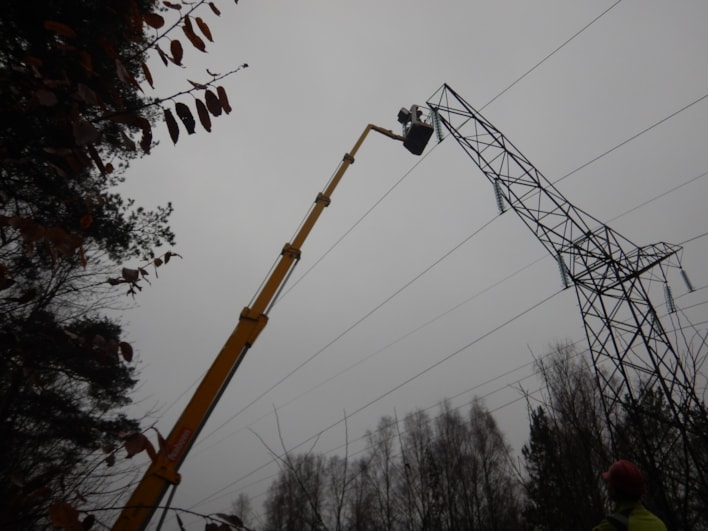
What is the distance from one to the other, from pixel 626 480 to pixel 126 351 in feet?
12.7

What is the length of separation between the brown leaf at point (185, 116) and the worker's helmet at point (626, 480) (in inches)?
154

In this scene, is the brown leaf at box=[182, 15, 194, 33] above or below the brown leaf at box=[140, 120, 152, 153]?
above

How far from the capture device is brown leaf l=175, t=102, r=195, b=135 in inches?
60.6

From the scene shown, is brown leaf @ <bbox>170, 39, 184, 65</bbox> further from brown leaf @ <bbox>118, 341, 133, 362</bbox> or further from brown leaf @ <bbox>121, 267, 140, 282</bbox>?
brown leaf @ <bbox>118, 341, 133, 362</bbox>

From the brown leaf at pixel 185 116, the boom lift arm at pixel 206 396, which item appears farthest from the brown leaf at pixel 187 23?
the boom lift arm at pixel 206 396

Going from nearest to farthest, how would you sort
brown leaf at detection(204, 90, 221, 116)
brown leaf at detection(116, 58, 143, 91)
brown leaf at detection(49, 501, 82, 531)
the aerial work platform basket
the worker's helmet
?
brown leaf at detection(49, 501, 82, 531) < brown leaf at detection(116, 58, 143, 91) < brown leaf at detection(204, 90, 221, 116) < the worker's helmet < the aerial work platform basket

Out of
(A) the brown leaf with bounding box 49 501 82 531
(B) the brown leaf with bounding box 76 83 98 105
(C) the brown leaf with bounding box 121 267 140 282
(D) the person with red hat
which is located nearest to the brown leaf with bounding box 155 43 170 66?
(B) the brown leaf with bounding box 76 83 98 105

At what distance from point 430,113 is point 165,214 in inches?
318

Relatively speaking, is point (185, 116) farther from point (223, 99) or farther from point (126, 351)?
point (126, 351)

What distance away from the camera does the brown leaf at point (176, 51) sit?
1.54m

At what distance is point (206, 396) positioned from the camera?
14.5 ft

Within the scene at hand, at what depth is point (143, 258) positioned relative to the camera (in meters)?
8.26

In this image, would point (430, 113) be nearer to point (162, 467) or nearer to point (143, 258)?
Answer: point (143, 258)

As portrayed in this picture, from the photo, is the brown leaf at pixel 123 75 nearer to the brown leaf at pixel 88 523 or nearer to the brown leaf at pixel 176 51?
the brown leaf at pixel 176 51
